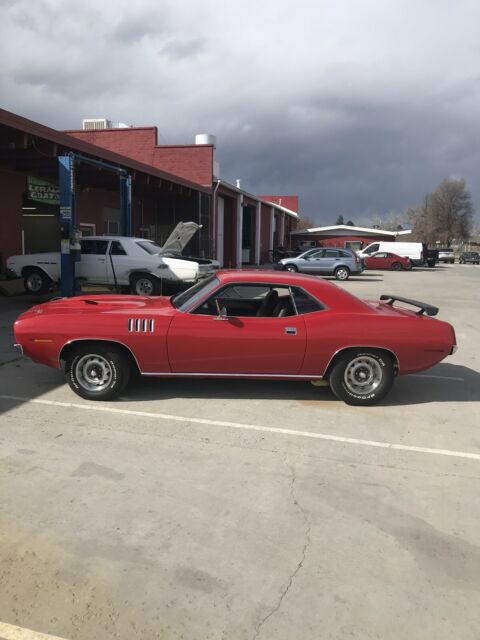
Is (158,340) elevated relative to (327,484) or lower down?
elevated

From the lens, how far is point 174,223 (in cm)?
2461

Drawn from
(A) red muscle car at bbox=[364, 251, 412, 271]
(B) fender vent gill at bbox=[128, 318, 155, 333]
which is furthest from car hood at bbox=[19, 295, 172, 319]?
(A) red muscle car at bbox=[364, 251, 412, 271]

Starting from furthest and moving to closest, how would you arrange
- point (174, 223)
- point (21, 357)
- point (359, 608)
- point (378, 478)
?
point (174, 223) < point (21, 357) < point (378, 478) < point (359, 608)

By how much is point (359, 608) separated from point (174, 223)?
23379mm

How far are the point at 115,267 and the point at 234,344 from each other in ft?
28.1

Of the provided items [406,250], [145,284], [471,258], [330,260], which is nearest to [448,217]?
[471,258]

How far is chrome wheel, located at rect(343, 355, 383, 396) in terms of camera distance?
510 centimetres

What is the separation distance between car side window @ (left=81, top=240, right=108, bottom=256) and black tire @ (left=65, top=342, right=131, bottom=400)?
832 cm

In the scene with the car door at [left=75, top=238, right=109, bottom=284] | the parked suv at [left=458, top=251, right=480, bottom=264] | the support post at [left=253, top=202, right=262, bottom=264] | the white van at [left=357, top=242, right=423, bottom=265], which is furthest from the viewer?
the parked suv at [left=458, top=251, right=480, bottom=264]

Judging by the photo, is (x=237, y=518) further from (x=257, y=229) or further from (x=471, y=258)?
(x=471, y=258)

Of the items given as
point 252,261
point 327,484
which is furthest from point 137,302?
point 252,261

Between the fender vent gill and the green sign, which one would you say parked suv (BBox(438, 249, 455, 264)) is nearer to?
the green sign

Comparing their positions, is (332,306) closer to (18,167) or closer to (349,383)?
(349,383)

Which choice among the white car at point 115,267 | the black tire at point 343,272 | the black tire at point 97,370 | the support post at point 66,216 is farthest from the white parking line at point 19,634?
the black tire at point 343,272
